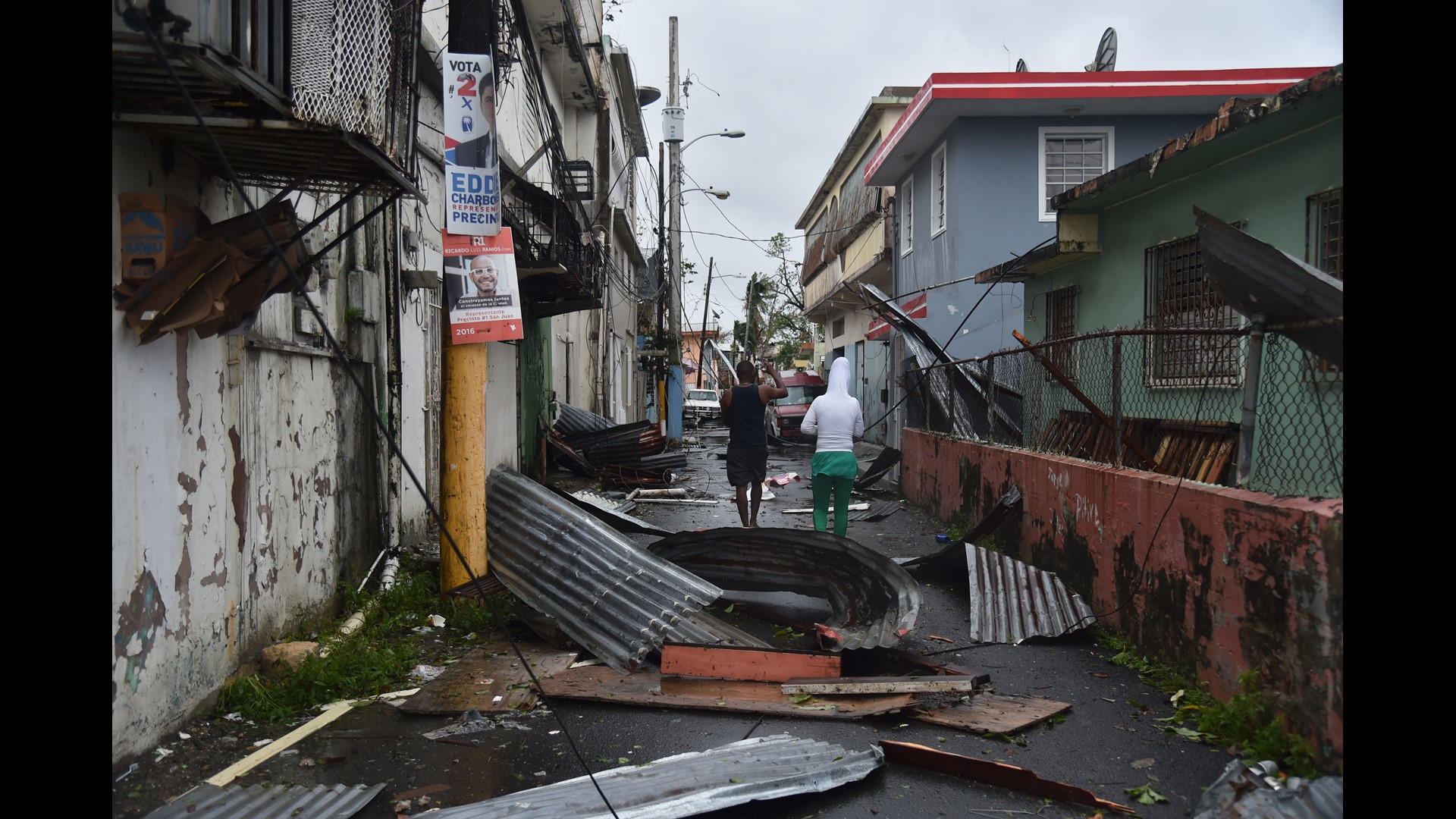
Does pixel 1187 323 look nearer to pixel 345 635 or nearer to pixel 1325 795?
pixel 1325 795

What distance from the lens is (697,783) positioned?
3.57 meters

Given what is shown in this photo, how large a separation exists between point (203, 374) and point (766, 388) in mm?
5735

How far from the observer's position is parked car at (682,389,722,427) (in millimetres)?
40125

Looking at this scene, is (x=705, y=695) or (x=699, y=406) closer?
(x=705, y=695)

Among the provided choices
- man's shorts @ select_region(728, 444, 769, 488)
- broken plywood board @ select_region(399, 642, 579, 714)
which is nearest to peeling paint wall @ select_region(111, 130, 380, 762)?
broken plywood board @ select_region(399, 642, 579, 714)

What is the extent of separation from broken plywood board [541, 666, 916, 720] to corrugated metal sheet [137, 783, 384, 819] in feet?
4.38

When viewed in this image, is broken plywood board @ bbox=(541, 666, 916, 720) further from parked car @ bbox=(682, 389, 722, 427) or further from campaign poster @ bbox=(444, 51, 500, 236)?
parked car @ bbox=(682, 389, 722, 427)

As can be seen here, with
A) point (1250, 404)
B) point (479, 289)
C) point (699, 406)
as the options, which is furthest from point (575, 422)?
point (699, 406)

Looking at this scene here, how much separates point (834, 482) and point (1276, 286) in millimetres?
4994

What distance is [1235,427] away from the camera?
8.72m

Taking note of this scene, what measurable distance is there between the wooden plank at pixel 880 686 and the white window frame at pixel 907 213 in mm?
16095

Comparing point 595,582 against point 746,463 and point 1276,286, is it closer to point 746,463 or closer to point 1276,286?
point 746,463

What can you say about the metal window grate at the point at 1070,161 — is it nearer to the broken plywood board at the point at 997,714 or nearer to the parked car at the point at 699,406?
the broken plywood board at the point at 997,714
